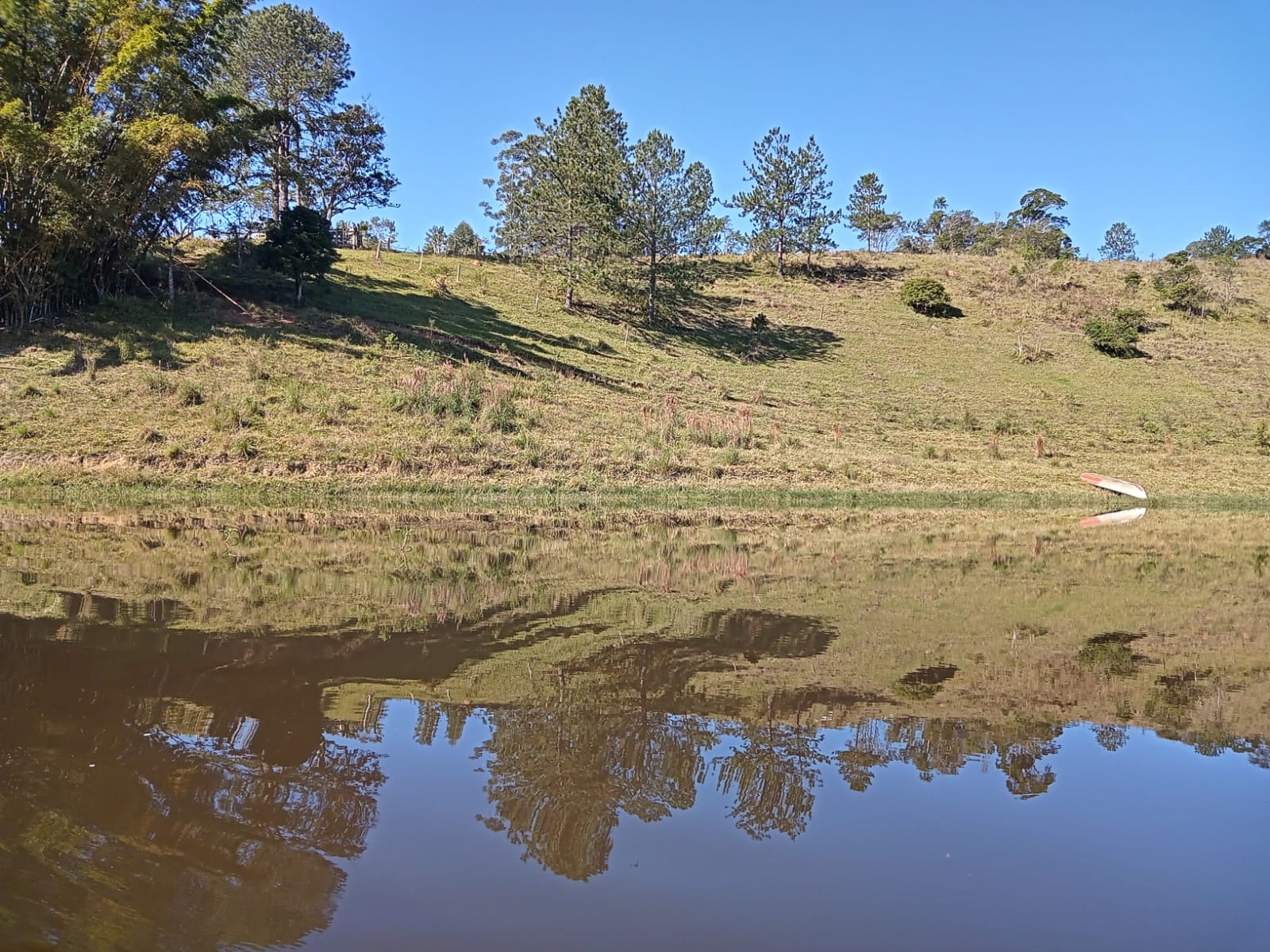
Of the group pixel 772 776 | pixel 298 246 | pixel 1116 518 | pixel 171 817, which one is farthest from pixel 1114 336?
pixel 171 817

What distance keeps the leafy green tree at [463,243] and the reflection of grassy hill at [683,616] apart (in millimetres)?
61981

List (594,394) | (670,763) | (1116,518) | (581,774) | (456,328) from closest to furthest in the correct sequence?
1. (581,774)
2. (670,763)
3. (1116,518)
4. (594,394)
5. (456,328)

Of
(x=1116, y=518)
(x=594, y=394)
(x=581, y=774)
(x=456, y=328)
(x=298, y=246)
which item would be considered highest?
(x=298, y=246)

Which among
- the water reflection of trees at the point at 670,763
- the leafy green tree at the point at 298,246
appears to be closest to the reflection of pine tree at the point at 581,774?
the water reflection of trees at the point at 670,763

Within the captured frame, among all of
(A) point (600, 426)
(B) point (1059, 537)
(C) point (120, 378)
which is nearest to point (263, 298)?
(C) point (120, 378)

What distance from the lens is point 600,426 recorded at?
32531mm

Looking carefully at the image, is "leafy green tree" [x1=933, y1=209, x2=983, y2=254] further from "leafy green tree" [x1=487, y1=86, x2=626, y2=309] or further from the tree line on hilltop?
"leafy green tree" [x1=487, y1=86, x2=626, y2=309]

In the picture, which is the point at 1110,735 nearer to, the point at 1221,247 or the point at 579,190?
the point at 579,190

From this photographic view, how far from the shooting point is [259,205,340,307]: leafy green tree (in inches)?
1558

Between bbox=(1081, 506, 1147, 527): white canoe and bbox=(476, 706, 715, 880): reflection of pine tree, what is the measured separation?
21.8 m

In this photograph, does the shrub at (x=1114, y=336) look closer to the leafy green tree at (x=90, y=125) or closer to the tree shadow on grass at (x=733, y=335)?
the tree shadow on grass at (x=733, y=335)

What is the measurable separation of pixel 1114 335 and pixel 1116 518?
4040 centimetres

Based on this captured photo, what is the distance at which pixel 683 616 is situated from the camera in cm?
1056

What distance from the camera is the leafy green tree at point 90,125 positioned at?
28.4 metres
